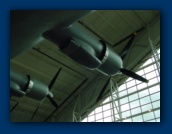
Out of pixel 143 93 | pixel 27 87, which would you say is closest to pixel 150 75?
pixel 143 93

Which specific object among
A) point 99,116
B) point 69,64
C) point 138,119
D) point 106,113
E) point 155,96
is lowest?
point 138,119

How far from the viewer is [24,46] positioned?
3031mm

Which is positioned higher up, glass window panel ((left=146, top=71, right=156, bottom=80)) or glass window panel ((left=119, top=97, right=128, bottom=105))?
glass window panel ((left=146, top=71, right=156, bottom=80))

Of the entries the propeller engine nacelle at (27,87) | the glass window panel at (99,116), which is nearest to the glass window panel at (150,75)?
the glass window panel at (99,116)

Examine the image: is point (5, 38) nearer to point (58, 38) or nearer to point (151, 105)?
point (58, 38)

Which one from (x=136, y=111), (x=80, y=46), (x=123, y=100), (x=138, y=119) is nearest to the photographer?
(x=80, y=46)

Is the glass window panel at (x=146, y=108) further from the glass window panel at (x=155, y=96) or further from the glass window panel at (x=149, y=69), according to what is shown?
the glass window panel at (x=149, y=69)

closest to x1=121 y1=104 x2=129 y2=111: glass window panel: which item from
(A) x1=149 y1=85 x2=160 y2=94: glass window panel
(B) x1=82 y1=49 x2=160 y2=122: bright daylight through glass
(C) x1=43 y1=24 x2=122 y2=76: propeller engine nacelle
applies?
(B) x1=82 y1=49 x2=160 y2=122: bright daylight through glass

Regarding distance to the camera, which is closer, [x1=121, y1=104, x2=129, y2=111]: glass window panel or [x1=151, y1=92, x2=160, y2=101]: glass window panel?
[x1=151, y1=92, x2=160, y2=101]: glass window panel

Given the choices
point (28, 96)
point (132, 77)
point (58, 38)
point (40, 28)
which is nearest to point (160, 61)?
point (132, 77)

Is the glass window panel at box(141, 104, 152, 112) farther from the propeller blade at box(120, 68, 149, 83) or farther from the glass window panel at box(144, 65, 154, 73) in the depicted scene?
the glass window panel at box(144, 65, 154, 73)

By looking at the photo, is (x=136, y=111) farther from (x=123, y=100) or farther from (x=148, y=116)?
(x=123, y=100)

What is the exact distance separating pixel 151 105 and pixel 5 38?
244 centimetres

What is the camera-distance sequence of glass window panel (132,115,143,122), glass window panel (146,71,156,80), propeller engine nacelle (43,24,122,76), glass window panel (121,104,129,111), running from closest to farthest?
propeller engine nacelle (43,24,122,76) → glass window panel (132,115,143,122) → glass window panel (146,71,156,80) → glass window panel (121,104,129,111)
